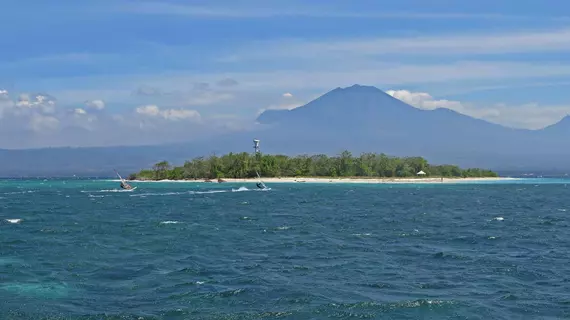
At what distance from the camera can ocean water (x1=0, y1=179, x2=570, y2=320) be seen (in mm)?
31125

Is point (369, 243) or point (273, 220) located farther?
point (273, 220)

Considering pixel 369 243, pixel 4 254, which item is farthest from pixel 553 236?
pixel 4 254

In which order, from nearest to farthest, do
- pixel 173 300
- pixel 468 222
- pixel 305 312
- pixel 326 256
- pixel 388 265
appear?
pixel 305 312, pixel 173 300, pixel 388 265, pixel 326 256, pixel 468 222

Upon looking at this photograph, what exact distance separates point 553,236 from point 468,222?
14.8 meters

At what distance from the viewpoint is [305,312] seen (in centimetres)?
3020

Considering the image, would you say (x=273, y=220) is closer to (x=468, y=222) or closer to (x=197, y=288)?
(x=468, y=222)

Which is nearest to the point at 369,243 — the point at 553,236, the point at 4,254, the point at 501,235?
the point at 501,235

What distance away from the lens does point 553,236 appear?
5953 centimetres

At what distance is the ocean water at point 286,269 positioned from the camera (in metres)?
31.1

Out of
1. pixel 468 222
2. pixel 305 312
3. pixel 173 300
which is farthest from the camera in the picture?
pixel 468 222

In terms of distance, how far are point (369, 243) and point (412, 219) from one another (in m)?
24.8

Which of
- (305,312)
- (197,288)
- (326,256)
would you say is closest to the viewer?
(305,312)

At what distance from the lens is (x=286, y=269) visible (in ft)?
136

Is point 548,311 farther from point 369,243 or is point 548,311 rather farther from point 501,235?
point 501,235
